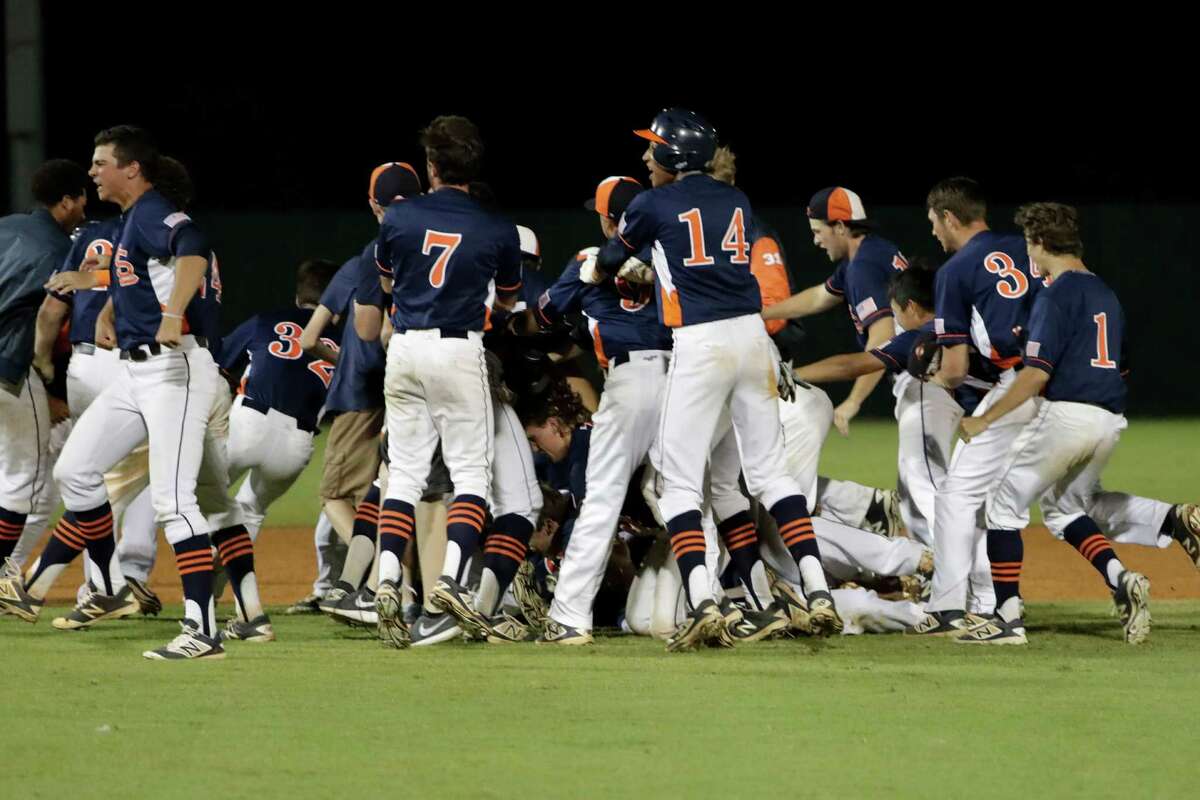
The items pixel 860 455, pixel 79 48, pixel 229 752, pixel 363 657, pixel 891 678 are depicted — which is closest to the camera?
pixel 229 752

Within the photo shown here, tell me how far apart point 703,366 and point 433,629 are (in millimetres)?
1514

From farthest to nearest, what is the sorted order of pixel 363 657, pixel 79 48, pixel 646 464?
pixel 79 48, pixel 646 464, pixel 363 657

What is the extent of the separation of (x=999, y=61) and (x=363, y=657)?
2459cm

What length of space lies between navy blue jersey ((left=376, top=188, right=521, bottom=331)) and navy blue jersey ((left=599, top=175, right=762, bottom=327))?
1.65ft

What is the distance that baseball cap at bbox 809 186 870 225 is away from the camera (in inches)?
318

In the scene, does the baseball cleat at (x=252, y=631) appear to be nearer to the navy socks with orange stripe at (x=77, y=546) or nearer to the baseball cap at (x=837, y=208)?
the navy socks with orange stripe at (x=77, y=546)

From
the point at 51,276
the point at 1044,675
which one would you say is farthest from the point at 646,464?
the point at 51,276

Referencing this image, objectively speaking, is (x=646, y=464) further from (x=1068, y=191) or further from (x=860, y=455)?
(x=1068, y=191)

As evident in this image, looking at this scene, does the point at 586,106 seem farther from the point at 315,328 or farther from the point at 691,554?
the point at 691,554

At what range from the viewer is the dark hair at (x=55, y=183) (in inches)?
318

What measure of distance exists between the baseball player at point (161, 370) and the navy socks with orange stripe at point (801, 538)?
85.0 inches

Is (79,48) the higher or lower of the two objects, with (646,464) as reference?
higher

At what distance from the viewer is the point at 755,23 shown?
2953 cm

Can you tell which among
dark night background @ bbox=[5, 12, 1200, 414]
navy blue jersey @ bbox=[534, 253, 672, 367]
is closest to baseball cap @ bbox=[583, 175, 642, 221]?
navy blue jersey @ bbox=[534, 253, 672, 367]
